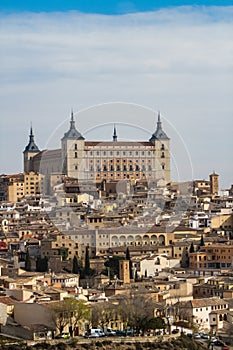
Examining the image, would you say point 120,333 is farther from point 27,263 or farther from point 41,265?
point 27,263

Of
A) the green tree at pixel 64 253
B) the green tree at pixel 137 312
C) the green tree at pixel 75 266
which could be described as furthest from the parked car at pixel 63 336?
the green tree at pixel 64 253

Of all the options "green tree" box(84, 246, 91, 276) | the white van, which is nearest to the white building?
"green tree" box(84, 246, 91, 276)

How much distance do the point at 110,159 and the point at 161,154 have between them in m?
3.85

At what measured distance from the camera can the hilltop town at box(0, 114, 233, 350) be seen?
18.2 metres

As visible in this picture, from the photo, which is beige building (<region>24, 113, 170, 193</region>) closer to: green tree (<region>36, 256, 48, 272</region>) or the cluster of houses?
the cluster of houses

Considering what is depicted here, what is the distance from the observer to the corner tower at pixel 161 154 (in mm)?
55525

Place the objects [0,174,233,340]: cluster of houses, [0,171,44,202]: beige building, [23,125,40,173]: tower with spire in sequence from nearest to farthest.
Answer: [0,174,233,340]: cluster of houses, [0,171,44,202]: beige building, [23,125,40,173]: tower with spire

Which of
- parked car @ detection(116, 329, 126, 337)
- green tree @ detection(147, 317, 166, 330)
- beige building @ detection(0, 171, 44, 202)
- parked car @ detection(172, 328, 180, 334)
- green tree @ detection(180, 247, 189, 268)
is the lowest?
parked car @ detection(172, 328, 180, 334)

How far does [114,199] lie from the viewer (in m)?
47.3

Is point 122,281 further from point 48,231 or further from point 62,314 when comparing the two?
point 48,231

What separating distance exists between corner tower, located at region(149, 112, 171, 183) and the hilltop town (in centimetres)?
8

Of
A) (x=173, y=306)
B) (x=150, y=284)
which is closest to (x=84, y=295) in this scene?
(x=173, y=306)

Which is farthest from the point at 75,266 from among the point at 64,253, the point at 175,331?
the point at 175,331

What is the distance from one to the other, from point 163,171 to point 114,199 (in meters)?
8.65
